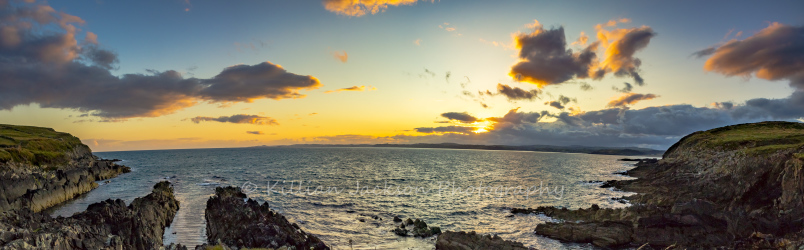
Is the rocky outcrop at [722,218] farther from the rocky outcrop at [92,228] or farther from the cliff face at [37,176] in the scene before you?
the cliff face at [37,176]

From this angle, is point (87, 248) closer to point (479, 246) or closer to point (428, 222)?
point (479, 246)

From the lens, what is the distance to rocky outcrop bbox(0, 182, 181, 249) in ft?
62.6

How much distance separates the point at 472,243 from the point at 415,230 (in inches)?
404

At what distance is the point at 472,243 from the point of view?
29.1 m

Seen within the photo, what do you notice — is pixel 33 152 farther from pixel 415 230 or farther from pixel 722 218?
pixel 722 218

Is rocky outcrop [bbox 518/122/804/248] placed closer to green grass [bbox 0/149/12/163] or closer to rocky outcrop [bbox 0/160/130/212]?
rocky outcrop [bbox 0/160/130/212]

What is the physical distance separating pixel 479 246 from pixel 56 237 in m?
28.5

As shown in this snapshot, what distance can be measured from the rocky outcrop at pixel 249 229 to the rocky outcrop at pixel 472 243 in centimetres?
1065

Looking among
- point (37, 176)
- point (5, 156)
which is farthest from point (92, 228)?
point (5, 156)

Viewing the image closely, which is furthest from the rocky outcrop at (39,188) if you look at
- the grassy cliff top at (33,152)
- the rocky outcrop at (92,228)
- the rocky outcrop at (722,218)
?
the rocky outcrop at (722,218)

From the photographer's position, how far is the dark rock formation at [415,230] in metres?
37.1

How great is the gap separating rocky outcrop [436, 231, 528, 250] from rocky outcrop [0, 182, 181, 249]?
2054 centimetres

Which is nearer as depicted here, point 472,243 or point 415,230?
point 472,243

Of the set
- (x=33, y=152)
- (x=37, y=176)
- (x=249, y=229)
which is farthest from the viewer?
(x=33, y=152)
